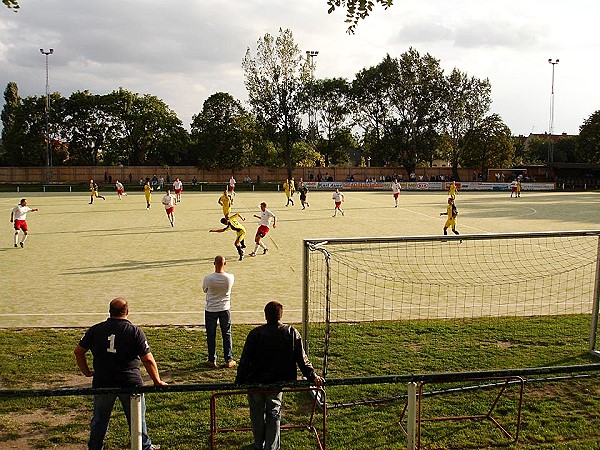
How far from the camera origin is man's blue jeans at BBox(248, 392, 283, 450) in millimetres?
6132

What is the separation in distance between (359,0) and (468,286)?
9324mm

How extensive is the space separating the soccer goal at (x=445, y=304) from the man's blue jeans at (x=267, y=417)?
226cm

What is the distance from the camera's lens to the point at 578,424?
23.6 feet

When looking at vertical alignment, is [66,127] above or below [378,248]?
above

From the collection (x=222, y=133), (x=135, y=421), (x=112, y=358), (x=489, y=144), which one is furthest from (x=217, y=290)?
(x=489, y=144)

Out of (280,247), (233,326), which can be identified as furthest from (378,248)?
(233,326)

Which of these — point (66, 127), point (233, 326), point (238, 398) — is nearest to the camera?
point (238, 398)

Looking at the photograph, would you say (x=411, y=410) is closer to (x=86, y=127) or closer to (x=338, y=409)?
(x=338, y=409)

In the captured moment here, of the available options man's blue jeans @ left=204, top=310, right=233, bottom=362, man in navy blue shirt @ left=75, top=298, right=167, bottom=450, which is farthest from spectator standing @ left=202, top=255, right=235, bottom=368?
man in navy blue shirt @ left=75, top=298, right=167, bottom=450

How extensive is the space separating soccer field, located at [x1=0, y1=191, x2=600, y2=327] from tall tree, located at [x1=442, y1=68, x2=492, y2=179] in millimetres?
45111

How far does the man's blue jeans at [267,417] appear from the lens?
20.1 ft

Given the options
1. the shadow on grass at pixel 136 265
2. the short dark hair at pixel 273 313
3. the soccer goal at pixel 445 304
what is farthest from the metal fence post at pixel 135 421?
the shadow on grass at pixel 136 265

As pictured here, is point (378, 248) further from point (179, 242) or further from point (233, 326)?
point (233, 326)

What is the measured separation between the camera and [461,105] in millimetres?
81750
